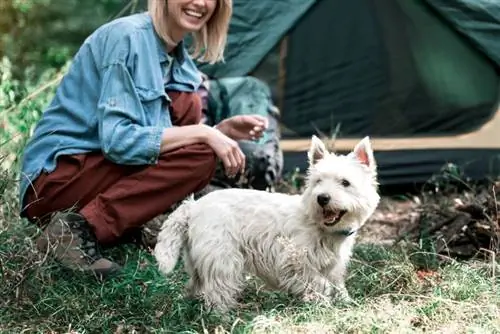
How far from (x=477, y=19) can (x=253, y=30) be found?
124 cm

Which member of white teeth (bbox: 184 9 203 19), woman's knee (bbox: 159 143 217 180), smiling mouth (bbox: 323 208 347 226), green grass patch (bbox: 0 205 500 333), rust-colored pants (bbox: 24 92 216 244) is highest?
white teeth (bbox: 184 9 203 19)

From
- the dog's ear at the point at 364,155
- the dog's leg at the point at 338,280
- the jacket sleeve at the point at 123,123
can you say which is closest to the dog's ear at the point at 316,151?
the dog's ear at the point at 364,155

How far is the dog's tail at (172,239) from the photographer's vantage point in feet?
11.5

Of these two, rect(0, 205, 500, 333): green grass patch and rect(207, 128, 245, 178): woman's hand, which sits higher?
rect(207, 128, 245, 178): woman's hand

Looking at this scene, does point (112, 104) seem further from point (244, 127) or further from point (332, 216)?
point (332, 216)

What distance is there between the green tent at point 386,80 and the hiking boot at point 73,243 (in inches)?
80.6

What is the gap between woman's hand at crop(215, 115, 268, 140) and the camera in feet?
13.0

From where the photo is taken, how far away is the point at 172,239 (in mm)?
3545

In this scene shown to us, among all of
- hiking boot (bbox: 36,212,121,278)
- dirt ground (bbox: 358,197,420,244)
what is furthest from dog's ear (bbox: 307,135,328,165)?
→ dirt ground (bbox: 358,197,420,244)

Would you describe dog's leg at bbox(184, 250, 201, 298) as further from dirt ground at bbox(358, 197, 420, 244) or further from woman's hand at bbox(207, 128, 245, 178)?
dirt ground at bbox(358, 197, 420, 244)

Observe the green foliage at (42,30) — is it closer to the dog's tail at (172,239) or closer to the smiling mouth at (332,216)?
the dog's tail at (172,239)

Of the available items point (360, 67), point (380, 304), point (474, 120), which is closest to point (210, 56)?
point (380, 304)

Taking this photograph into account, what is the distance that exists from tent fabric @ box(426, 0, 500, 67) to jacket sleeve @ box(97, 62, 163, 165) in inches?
94.0

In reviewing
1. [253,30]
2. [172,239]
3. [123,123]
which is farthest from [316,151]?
[253,30]
